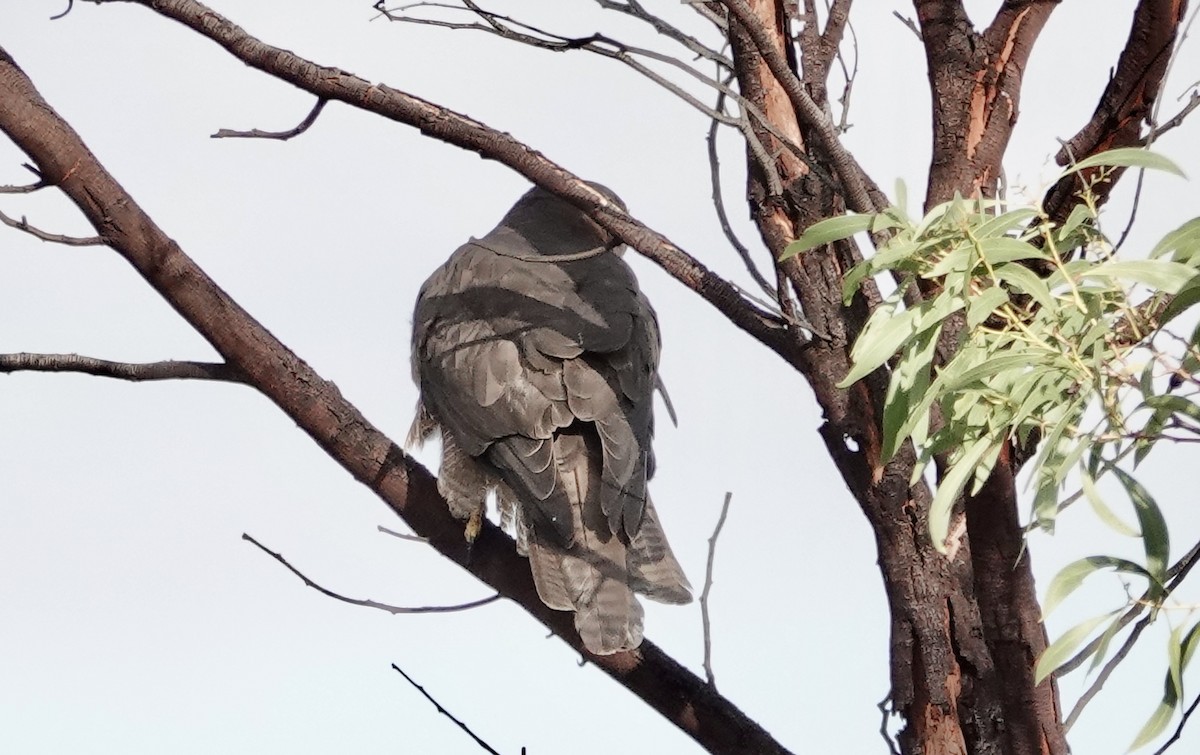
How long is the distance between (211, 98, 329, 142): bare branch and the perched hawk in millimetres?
758

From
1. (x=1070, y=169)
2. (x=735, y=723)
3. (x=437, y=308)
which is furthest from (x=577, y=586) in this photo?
(x=1070, y=169)

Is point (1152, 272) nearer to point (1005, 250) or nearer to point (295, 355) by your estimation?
point (1005, 250)

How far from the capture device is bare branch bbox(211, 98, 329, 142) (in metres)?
2.80

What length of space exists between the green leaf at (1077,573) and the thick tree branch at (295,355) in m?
1.20

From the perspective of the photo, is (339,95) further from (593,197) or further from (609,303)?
(609,303)

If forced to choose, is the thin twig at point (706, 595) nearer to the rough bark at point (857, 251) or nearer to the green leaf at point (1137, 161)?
the rough bark at point (857, 251)

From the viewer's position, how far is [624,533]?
3.77 metres

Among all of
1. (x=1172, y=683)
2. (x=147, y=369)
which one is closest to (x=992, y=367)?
(x=1172, y=683)

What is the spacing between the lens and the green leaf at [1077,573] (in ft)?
6.09

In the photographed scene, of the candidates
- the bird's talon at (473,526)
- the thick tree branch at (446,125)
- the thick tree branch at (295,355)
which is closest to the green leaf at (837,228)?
the thick tree branch at (446,125)

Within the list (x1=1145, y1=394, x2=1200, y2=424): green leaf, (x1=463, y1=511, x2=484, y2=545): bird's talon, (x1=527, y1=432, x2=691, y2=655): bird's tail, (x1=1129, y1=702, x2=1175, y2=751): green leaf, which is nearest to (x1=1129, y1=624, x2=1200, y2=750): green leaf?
(x1=1129, y1=702, x2=1175, y2=751): green leaf

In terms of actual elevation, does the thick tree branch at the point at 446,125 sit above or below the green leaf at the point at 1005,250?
above

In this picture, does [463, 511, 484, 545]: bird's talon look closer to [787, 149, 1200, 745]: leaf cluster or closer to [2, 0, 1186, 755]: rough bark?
[2, 0, 1186, 755]: rough bark

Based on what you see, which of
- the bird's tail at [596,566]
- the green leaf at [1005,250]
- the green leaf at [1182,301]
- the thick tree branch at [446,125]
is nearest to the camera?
the green leaf at [1182,301]
